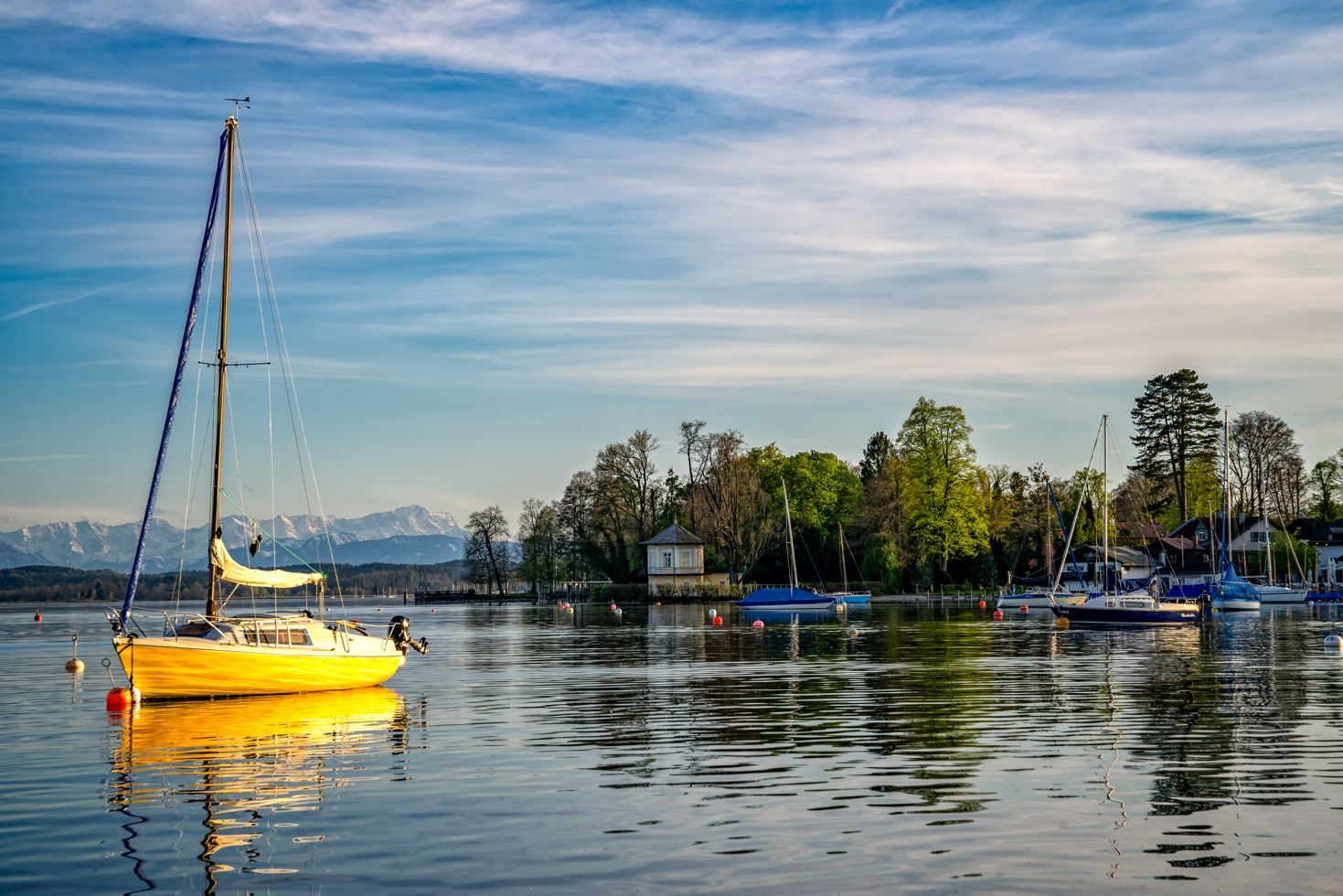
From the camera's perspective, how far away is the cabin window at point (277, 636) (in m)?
34.5

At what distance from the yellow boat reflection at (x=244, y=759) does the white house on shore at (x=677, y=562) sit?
3723 inches

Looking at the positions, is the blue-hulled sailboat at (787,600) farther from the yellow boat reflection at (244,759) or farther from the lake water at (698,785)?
the yellow boat reflection at (244,759)

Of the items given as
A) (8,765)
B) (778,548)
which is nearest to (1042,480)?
(778,548)

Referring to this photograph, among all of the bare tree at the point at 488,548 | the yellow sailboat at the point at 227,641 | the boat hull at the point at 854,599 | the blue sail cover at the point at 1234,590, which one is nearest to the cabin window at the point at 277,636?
the yellow sailboat at the point at 227,641

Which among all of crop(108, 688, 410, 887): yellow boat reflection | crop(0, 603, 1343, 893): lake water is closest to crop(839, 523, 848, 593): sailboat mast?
crop(0, 603, 1343, 893): lake water

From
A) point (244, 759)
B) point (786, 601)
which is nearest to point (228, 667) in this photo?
point (244, 759)

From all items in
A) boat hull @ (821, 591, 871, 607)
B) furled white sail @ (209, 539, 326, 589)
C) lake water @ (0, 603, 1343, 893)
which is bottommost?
boat hull @ (821, 591, 871, 607)

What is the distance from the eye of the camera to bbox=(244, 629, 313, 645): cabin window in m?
34.5

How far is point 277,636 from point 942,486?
293 ft

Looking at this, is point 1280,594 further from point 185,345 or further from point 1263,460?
point 185,345

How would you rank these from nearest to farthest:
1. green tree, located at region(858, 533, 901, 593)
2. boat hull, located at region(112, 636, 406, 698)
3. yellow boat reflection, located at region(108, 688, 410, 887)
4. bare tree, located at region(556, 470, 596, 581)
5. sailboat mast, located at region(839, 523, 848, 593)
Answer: yellow boat reflection, located at region(108, 688, 410, 887), boat hull, located at region(112, 636, 406, 698), green tree, located at region(858, 533, 901, 593), sailboat mast, located at region(839, 523, 848, 593), bare tree, located at region(556, 470, 596, 581)

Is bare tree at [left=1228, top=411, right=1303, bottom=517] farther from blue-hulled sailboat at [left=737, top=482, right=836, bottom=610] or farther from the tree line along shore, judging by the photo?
blue-hulled sailboat at [left=737, top=482, right=836, bottom=610]

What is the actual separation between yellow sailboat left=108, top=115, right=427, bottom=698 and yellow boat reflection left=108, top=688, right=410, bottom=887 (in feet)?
1.83

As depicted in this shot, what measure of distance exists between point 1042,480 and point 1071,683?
106743mm
